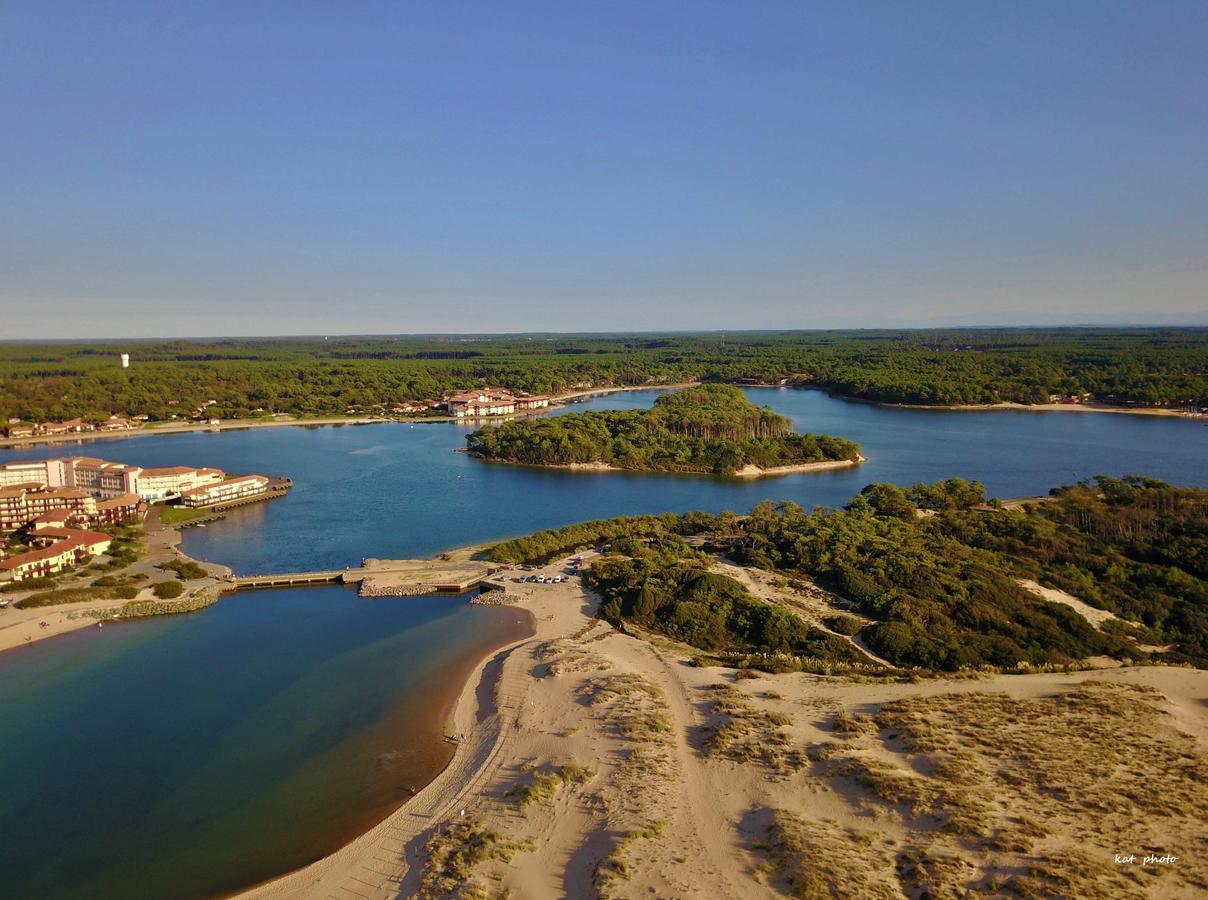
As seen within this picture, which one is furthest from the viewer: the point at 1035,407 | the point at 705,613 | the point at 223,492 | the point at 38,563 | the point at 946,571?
the point at 1035,407

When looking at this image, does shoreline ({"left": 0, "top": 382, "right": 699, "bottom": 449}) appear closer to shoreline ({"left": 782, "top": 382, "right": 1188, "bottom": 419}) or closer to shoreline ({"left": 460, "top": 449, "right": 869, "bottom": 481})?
shoreline ({"left": 460, "top": 449, "right": 869, "bottom": 481})

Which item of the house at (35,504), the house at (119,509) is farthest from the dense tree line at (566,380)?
the house at (119,509)

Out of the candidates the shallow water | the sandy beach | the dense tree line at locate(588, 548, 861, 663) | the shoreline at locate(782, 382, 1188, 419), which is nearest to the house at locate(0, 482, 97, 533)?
the shallow water

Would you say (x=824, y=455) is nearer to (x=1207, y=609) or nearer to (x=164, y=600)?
(x=1207, y=609)

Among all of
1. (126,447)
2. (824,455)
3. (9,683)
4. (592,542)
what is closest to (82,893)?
(9,683)

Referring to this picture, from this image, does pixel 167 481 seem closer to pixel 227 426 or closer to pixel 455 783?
pixel 455 783

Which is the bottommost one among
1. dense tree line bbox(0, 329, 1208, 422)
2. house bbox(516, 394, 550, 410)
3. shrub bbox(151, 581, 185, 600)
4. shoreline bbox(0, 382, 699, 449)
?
shrub bbox(151, 581, 185, 600)

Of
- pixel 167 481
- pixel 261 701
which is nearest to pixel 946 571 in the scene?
pixel 261 701
